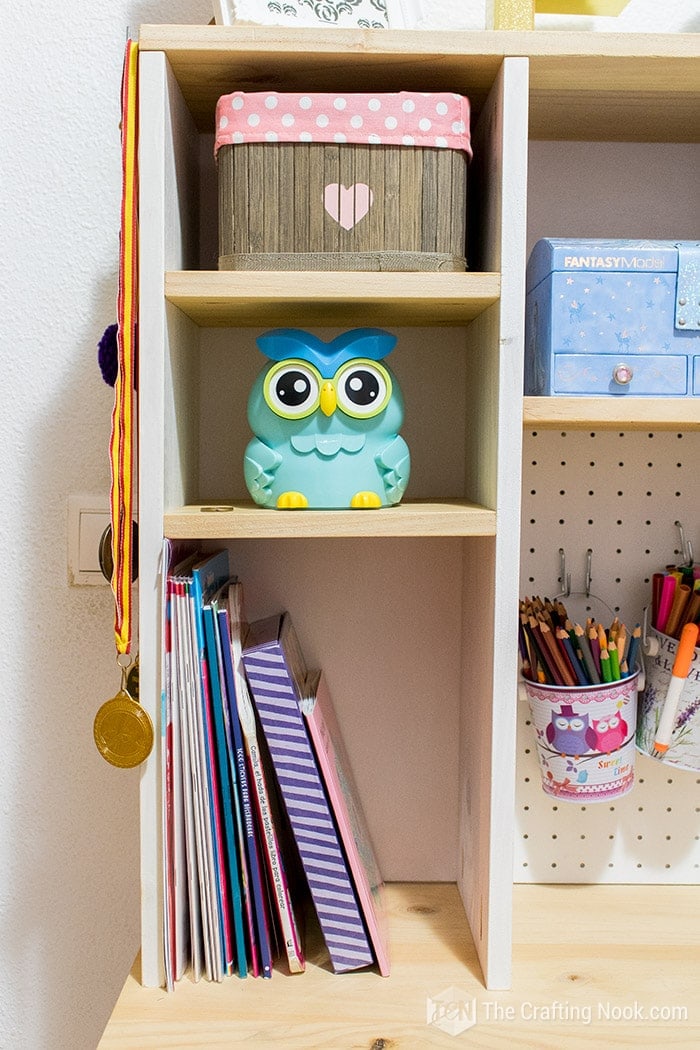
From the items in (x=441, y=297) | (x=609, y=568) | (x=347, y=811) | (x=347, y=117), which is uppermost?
(x=347, y=117)

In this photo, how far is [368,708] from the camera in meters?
1.01

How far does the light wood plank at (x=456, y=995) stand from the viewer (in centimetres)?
74

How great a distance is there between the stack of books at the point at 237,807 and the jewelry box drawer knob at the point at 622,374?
15.3 inches

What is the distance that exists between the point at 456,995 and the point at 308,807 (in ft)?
0.70

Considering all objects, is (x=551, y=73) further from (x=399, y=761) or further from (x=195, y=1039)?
(x=195, y=1039)

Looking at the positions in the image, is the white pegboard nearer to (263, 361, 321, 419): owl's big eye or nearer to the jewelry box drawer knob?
the jewelry box drawer knob

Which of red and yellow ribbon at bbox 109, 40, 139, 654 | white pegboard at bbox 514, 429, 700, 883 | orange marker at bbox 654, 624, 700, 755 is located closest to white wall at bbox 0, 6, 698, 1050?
red and yellow ribbon at bbox 109, 40, 139, 654

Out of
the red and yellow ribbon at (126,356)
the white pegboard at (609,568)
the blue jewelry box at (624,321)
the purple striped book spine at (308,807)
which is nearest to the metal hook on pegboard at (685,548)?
the white pegboard at (609,568)

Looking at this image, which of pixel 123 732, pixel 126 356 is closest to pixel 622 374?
pixel 126 356

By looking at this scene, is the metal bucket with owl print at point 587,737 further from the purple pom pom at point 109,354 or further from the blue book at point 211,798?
the purple pom pom at point 109,354

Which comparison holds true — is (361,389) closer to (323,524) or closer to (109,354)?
(323,524)

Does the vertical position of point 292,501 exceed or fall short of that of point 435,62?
it falls short

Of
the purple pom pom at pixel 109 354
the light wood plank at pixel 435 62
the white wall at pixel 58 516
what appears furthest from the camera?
the white wall at pixel 58 516

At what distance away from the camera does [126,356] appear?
756 mm
